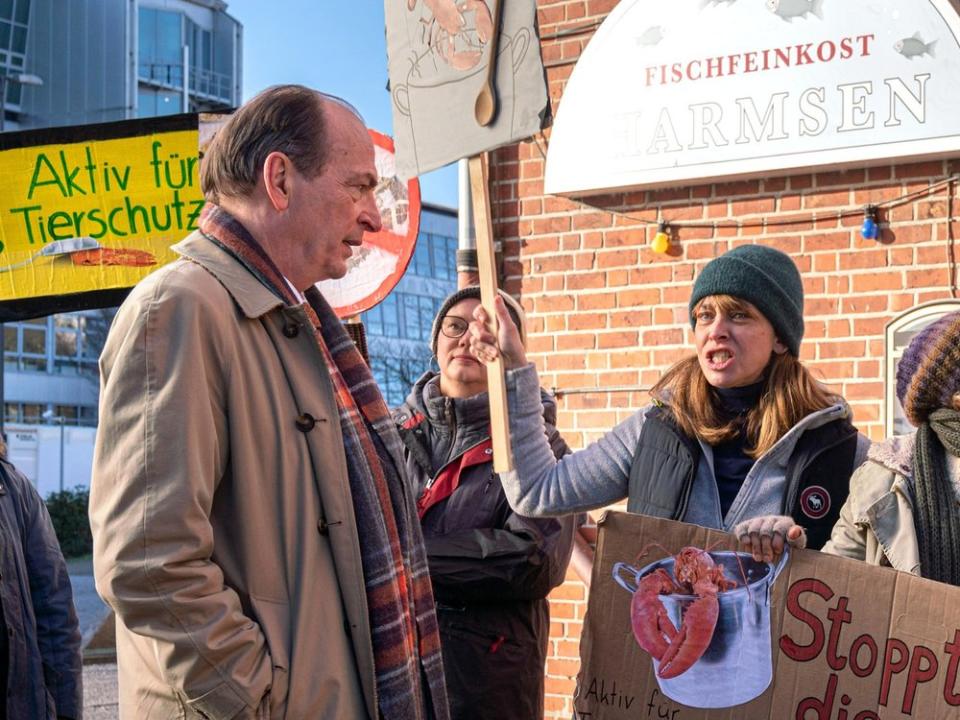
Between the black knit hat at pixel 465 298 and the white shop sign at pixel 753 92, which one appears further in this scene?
the white shop sign at pixel 753 92

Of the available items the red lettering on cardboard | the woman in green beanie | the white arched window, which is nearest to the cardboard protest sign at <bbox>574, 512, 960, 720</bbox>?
the red lettering on cardboard

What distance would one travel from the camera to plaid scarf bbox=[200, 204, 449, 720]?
2.16 meters

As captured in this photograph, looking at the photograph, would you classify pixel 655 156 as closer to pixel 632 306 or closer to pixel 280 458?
pixel 632 306

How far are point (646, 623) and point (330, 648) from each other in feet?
2.62

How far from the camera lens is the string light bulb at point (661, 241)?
5211 millimetres

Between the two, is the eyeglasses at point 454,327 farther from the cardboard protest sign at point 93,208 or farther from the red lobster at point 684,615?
the cardboard protest sign at point 93,208

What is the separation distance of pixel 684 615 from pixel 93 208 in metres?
3.47

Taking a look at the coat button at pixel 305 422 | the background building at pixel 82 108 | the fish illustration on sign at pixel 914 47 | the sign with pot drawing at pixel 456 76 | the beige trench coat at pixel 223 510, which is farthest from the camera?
the background building at pixel 82 108

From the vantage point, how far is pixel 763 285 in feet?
9.32

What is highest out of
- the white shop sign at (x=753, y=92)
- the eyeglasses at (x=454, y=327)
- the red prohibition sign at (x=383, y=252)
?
the white shop sign at (x=753, y=92)

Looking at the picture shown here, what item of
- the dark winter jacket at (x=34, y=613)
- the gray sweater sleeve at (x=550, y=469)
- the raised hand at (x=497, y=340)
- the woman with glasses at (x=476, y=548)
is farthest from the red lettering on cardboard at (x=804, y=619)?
the dark winter jacket at (x=34, y=613)

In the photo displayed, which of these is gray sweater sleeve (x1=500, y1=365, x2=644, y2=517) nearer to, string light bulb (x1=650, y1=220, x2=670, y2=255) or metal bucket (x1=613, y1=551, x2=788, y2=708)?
metal bucket (x1=613, y1=551, x2=788, y2=708)

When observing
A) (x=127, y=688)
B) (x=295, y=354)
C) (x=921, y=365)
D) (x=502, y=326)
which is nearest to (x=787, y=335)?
(x=921, y=365)

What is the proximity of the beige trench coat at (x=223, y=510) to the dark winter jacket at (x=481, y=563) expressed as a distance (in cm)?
129
